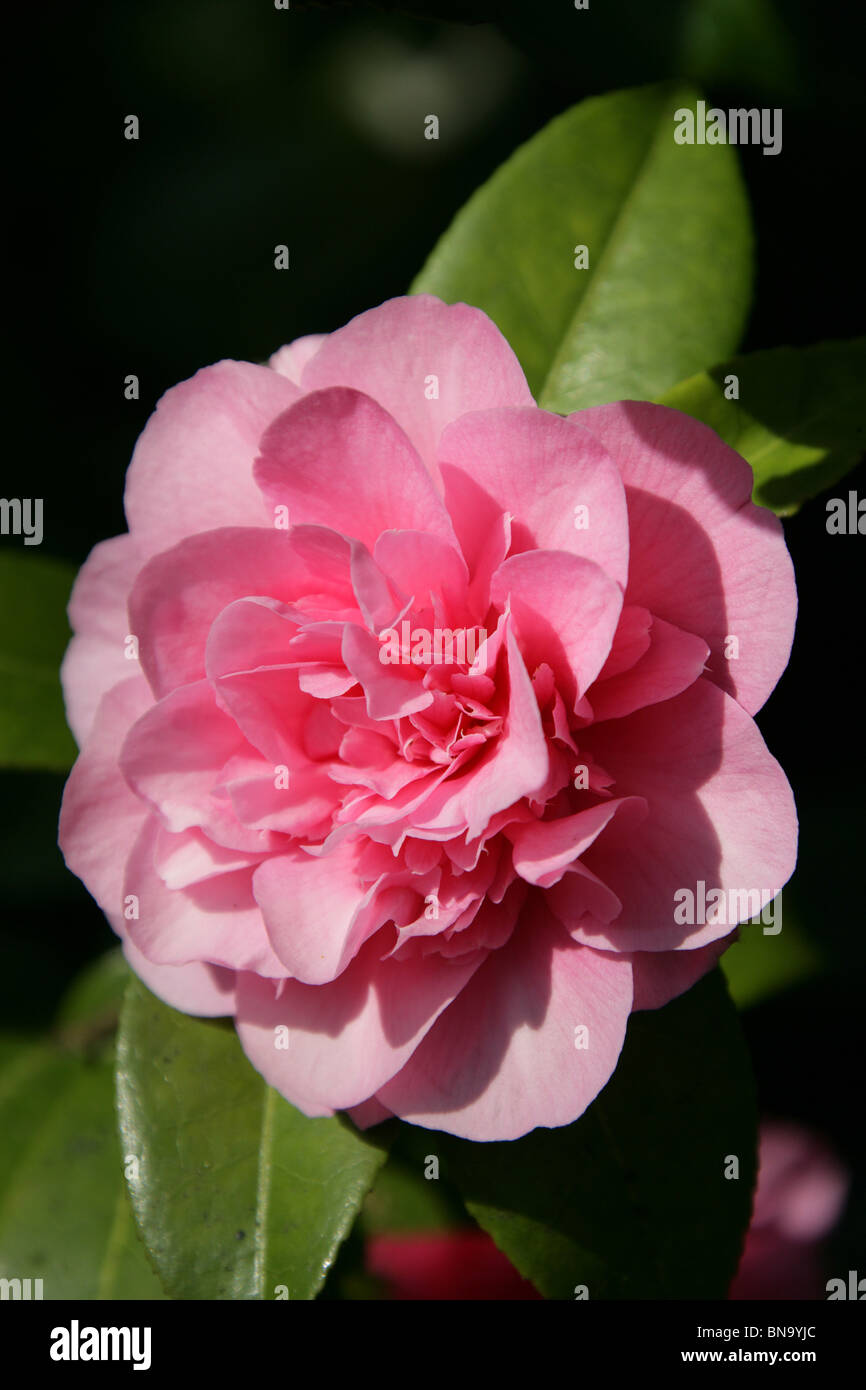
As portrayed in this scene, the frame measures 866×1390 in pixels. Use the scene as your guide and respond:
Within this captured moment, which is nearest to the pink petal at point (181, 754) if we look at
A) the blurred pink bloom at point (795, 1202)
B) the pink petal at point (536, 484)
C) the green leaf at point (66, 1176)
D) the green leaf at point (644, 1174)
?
the pink petal at point (536, 484)

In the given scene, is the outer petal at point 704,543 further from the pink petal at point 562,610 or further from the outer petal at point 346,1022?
the outer petal at point 346,1022

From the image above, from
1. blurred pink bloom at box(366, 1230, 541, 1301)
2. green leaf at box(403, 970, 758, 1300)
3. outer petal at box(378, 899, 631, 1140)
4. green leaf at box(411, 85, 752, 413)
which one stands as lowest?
blurred pink bloom at box(366, 1230, 541, 1301)

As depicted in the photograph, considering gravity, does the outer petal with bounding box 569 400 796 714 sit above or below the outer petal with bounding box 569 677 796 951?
above

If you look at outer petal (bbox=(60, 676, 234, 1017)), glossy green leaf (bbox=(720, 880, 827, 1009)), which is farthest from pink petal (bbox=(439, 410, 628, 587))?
glossy green leaf (bbox=(720, 880, 827, 1009))

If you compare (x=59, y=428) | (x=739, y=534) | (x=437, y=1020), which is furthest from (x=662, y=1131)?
(x=59, y=428)

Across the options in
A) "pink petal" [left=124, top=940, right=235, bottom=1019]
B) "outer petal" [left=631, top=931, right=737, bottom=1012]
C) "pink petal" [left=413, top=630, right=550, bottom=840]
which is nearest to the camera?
"pink petal" [left=413, top=630, right=550, bottom=840]

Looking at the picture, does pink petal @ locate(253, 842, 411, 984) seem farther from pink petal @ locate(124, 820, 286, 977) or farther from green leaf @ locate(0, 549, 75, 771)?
green leaf @ locate(0, 549, 75, 771)

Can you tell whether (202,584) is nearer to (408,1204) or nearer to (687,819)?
(687,819)

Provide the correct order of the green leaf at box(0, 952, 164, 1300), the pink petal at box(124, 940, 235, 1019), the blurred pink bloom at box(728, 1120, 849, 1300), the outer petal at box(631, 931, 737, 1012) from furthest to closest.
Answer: the blurred pink bloom at box(728, 1120, 849, 1300)
the green leaf at box(0, 952, 164, 1300)
the pink petal at box(124, 940, 235, 1019)
the outer petal at box(631, 931, 737, 1012)
